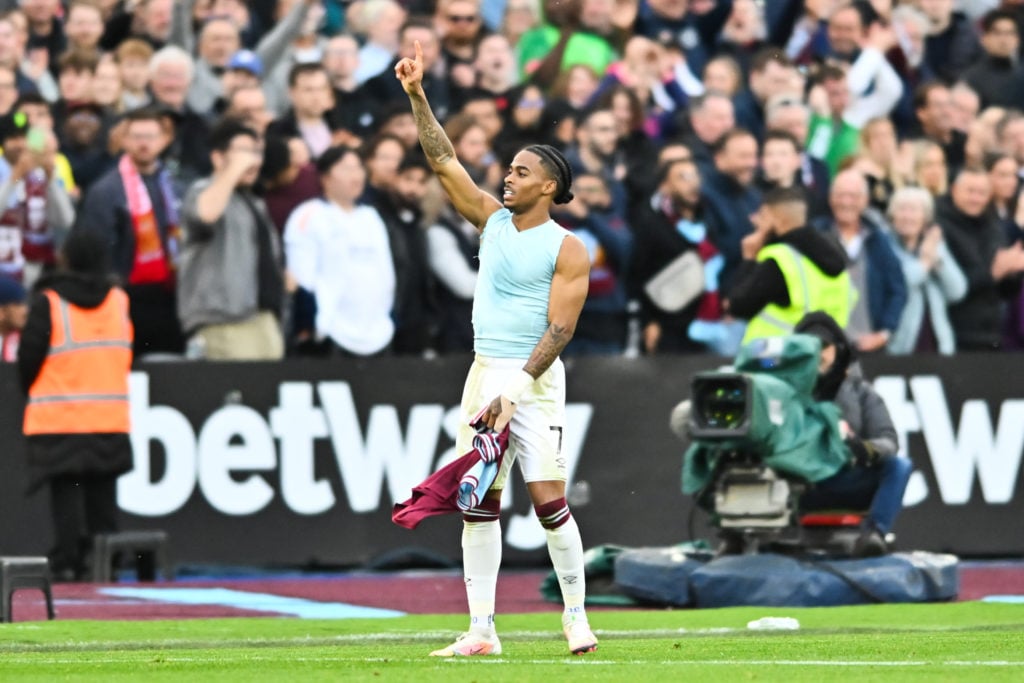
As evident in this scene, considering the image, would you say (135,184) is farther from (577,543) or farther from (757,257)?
(577,543)

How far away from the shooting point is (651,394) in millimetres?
17359

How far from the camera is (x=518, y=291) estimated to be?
408 inches

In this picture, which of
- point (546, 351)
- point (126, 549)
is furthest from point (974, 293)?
point (546, 351)

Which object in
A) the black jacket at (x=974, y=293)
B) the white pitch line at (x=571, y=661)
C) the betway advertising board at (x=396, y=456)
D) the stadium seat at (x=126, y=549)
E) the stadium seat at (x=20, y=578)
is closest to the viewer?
the white pitch line at (x=571, y=661)

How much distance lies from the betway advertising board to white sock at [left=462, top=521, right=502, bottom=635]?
5785 mm

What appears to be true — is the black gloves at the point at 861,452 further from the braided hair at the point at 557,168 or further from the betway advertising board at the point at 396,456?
the braided hair at the point at 557,168

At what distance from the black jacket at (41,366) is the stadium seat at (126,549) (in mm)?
476

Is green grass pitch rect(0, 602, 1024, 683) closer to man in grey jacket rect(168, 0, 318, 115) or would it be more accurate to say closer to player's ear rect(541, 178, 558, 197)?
player's ear rect(541, 178, 558, 197)

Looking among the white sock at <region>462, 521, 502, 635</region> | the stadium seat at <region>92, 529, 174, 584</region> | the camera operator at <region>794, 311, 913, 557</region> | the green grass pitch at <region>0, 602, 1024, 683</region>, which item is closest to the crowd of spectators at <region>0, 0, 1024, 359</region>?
the camera operator at <region>794, 311, 913, 557</region>

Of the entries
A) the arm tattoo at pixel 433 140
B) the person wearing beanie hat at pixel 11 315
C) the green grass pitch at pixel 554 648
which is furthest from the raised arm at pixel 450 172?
the person wearing beanie hat at pixel 11 315

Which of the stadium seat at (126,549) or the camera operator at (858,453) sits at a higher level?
the camera operator at (858,453)

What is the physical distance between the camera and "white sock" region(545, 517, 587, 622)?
10320 mm

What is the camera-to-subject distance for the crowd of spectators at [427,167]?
16.5m

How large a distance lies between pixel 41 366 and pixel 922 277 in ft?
22.3
